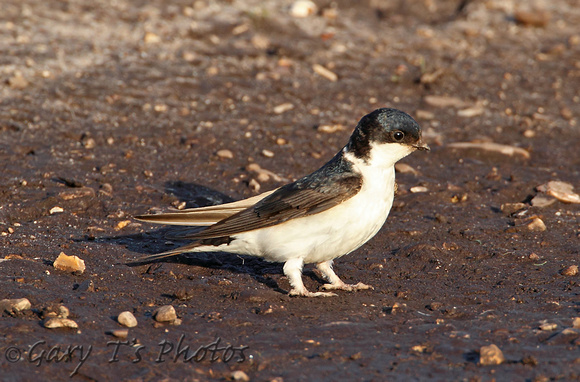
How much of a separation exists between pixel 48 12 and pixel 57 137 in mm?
3443

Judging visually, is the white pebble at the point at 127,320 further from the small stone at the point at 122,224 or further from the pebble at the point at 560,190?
the pebble at the point at 560,190

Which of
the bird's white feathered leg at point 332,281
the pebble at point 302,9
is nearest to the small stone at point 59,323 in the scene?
the bird's white feathered leg at point 332,281

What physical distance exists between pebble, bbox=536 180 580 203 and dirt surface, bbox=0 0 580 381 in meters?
0.11

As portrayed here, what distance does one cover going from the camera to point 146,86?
902 centimetres

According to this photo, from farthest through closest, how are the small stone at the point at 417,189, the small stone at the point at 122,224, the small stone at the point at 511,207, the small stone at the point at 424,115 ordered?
the small stone at the point at 424,115, the small stone at the point at 417,189, the small stone at the point at 511,207, the small stone at the point at 122,224

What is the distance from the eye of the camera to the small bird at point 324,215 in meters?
5.19

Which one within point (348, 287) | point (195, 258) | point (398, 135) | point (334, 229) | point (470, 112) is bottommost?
point (195, 258)

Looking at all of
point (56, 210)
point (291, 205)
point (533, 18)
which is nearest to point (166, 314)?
point (291, 205)

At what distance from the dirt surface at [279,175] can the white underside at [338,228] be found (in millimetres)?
315

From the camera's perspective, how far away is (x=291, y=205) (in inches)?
211

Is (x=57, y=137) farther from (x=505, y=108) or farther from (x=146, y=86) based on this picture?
(x=505, y=108)

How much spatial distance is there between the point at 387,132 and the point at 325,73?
4.47 m

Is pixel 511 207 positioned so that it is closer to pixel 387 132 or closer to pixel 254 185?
pixel 387 132

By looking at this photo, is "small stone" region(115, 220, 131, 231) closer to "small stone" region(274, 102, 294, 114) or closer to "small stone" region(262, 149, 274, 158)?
"small stone" region(262, 149, 274, 158)
